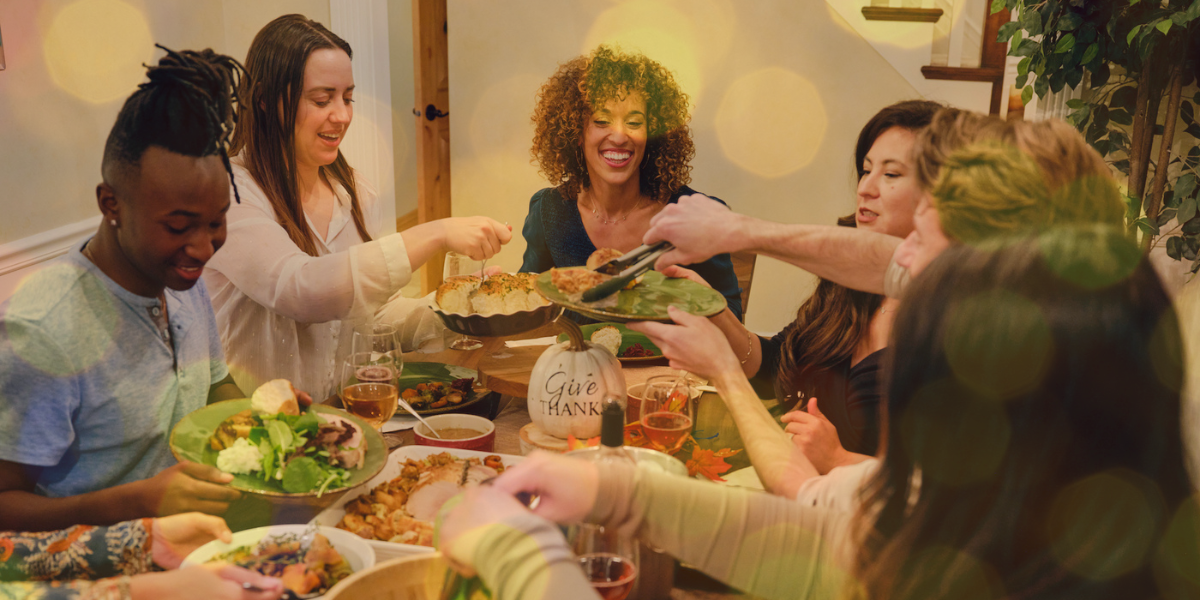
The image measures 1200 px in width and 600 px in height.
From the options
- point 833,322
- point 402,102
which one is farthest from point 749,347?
point 402,102

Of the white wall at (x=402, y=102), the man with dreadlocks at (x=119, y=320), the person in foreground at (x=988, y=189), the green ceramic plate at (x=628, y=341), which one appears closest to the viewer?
the person in foreground at (x=988, y=189)

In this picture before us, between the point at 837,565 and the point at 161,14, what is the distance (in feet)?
10.9

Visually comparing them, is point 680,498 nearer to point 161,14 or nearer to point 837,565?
point 837,565

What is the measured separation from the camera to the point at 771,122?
4.07 meters

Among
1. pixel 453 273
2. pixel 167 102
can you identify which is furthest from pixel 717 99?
pixel 167 102

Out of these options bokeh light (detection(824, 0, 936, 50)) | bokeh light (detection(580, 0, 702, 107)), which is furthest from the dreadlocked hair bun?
bokeh light (detection(824, 0, 936, 50))

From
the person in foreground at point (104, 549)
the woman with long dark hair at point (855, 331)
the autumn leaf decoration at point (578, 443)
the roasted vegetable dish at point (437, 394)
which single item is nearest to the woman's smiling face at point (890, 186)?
the woman with long dark hair at point (855, 331)

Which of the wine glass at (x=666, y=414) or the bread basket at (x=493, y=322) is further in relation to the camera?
the bread basket at (x=493, y=322)

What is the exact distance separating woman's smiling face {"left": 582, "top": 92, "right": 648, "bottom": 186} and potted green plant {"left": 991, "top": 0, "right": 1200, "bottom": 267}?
1.20 meters

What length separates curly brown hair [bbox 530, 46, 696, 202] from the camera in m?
2.65

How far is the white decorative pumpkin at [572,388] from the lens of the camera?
134 cm

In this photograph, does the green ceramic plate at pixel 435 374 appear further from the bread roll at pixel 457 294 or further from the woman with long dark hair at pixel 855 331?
the woman with long dark hair at pixel 855 331

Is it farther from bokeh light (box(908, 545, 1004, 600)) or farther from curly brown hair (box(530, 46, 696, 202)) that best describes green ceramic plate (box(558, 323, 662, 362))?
bokeh light (box(908, 545, 1004, 600))

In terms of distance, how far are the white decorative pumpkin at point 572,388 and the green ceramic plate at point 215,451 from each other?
28cm
